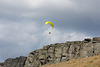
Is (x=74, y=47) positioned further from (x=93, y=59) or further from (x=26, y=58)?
(x=26, y=58)

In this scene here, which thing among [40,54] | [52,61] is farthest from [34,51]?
[52,61]

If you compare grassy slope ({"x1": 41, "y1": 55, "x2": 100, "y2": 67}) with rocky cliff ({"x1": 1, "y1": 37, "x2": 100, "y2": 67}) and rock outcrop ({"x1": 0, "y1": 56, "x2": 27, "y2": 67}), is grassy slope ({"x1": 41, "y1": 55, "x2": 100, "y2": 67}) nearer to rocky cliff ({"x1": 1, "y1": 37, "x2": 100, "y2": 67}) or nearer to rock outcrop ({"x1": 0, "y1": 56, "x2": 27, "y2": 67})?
rocky cliff ({"x1": 1, "y1": 37, "x2": 100, "y2": 67})

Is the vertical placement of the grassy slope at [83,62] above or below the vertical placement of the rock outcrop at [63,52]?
below

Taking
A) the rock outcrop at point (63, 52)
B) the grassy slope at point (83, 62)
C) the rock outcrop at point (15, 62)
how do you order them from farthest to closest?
the rock outcrop at point (15, 62)
the rock outcrop at point (63, 52)
the grassy slope at point (83, 62)

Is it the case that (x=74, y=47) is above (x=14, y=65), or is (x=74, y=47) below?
above

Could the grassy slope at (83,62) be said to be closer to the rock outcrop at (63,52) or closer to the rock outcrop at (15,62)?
the rock outcrop at (63,52)

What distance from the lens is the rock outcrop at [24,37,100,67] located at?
164 ft

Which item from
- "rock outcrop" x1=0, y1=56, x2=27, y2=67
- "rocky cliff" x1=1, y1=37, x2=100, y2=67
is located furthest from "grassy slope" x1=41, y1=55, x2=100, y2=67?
"rock outcrop" x1=0, y1=56, x2=27, y2=67

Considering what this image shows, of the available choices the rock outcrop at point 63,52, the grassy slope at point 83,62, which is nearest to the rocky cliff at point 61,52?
the rock outcrop at point 63,52

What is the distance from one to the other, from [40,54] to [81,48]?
13.8m

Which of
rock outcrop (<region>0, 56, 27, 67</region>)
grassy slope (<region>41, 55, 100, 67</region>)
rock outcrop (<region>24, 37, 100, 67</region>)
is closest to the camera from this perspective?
grassy slope (<region>41, 55, 100, 67</region>)

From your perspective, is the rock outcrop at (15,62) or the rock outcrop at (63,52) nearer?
the rock outcrop at (63,52)

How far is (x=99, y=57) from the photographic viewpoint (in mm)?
45312

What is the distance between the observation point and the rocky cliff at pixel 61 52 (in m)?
49.9
